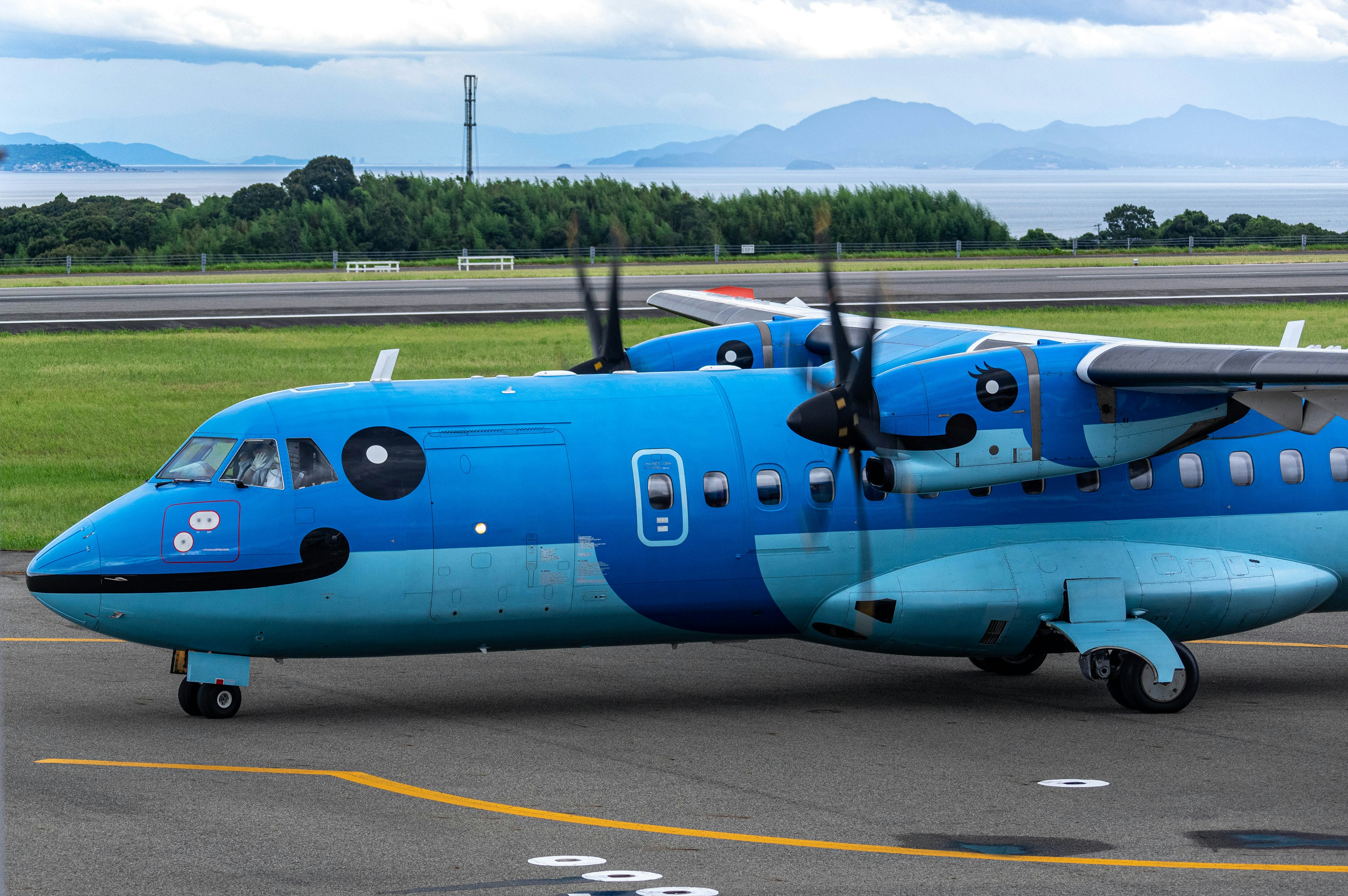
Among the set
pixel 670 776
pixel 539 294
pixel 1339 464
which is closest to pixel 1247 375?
pixel 1339 464

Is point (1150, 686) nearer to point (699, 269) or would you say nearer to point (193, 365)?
point (193, 365)

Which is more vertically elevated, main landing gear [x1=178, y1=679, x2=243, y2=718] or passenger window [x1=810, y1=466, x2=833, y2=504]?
passenger window [x1=810, y1=466, x2=833, y2=504]

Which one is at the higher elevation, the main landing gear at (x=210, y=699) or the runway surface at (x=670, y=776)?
the main landing gear at (x=210, y=699)

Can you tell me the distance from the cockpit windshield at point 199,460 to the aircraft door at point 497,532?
2099 mm

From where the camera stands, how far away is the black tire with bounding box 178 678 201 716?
1502 centimetres

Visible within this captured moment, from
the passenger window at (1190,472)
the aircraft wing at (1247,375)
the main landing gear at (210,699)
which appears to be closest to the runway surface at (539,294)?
the passenger window at (1190,472)

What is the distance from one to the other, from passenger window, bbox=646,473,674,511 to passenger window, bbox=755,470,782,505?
3.10 feet

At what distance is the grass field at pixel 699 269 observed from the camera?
68.3 metres

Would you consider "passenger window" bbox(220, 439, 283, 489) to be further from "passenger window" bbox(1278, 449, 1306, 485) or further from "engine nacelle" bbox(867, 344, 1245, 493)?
"passenger window" bbox(1278, 449, 1306, 485)

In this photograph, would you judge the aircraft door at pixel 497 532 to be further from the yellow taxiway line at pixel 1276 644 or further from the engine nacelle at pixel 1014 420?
the yellow taxiway line at pixel 1276 644

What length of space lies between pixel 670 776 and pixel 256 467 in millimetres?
5245

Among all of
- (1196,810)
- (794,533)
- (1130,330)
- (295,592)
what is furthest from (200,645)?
(1130,330)

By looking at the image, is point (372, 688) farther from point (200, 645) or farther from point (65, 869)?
point (65, 869)

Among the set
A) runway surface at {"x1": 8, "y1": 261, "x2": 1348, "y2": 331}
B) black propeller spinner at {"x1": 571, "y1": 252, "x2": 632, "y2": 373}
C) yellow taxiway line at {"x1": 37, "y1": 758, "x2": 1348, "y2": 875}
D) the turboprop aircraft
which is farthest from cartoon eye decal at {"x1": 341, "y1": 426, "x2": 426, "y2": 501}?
runway surface at {"x1": 8, "y1": 261, "x2": 1348, "y2": 331}
